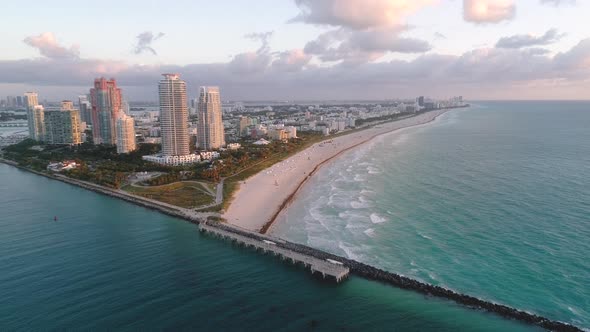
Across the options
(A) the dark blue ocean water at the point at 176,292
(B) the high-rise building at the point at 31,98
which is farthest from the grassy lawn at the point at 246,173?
(B) the high-rise building at the point at 31,98

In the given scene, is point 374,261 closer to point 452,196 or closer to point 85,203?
point 452,196

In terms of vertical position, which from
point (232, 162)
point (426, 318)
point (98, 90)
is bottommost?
point (426, 318)

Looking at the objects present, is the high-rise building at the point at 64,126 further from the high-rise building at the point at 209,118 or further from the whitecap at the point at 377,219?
the whitecap at the point at 377,219

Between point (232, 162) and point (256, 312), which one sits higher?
point (232, 162)

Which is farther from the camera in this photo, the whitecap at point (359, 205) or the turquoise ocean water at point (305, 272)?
the whitecap at point (359, 205)

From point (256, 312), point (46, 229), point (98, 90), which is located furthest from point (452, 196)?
point (98, 90)

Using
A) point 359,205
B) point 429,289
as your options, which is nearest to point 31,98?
point 359,205

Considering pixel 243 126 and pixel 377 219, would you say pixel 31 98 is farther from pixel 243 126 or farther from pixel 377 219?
pixel 377 219
